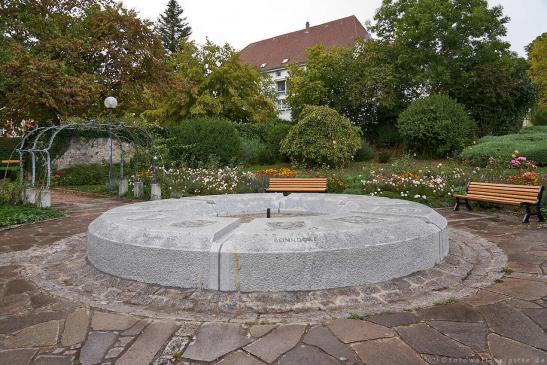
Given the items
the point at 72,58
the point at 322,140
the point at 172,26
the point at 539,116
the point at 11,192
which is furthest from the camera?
the point at 172,26

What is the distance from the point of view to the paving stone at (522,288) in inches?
123

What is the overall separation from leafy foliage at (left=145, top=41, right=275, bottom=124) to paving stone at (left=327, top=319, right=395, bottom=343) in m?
19.6

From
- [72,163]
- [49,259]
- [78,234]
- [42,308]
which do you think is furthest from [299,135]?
[42,308]

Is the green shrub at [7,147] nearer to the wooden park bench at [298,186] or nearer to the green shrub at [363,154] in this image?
the wooden park bench at [298,186]

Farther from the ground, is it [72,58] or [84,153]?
[72,58]

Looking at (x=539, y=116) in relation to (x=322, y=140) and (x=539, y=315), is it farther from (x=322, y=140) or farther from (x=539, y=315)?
(x=539, y=315)

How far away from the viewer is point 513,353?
87.7 inches

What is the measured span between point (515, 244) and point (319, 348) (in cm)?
381

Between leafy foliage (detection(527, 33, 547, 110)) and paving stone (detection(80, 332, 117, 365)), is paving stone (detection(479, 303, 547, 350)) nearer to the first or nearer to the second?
paving stone (detection(80, 332, 117, 365))

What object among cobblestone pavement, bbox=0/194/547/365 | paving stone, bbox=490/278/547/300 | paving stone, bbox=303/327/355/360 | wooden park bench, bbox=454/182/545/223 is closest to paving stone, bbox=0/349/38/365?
cobblestone pavement, bbox=0/194/547/365

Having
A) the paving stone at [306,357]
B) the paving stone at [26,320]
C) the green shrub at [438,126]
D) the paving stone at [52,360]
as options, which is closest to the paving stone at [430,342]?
the paving stone at [306,357]

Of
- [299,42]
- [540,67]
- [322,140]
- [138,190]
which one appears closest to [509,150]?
[322,140]

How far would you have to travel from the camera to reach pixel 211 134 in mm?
14188

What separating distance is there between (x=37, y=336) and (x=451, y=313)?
9.58 ft
